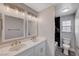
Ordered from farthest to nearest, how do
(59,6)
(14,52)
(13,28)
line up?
(59,6)
(13,28)
(14,52)

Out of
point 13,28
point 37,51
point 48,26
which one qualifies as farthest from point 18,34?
point 48,26

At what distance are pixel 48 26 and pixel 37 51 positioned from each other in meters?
0.46

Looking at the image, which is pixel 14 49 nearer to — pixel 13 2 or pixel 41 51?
pixel 41 51

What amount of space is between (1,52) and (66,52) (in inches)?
39.5

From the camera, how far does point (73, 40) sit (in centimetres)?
127

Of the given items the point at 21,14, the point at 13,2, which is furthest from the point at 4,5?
the point at 21,14

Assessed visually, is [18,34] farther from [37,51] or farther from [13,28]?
[37,51]

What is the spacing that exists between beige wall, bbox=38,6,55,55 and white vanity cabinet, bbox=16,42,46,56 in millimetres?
90

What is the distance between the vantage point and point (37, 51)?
129cm

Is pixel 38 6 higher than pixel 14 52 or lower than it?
higher

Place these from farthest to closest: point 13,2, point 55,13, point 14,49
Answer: point 55,13
point 13,2
point 14,49

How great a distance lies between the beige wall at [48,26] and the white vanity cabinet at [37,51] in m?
0.09

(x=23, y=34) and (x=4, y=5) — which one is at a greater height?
(x=4, y=5)

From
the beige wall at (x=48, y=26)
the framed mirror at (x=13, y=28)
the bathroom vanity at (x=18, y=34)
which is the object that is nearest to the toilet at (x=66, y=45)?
the beige wall at (x=48, y=26)
